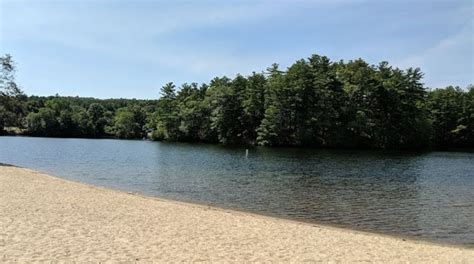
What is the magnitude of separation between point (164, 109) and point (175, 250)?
114992 mm

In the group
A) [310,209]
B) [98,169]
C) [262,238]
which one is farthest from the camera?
[98,169]

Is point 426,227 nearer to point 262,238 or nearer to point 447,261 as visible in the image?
point 447,261

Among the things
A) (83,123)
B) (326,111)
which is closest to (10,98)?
(326,111)

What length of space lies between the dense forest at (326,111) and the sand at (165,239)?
77208 mm

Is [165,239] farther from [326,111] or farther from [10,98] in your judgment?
[326,111]

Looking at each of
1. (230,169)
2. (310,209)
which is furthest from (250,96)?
(310,209)

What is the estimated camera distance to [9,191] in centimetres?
2125

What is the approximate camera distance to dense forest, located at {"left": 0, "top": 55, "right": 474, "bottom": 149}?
9419cm

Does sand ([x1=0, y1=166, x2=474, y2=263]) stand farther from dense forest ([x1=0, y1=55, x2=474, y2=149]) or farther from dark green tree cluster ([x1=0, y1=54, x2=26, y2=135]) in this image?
dense forest ([x1=0, y1=55, x2=474, y2=149])

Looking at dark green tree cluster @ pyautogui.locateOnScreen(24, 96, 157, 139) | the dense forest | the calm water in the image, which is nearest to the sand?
the calm water

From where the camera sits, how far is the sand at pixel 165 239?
10.8 metres

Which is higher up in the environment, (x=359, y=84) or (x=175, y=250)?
(x=359, y=84)

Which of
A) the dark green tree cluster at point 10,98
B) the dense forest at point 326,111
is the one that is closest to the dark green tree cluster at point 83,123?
the dense forest at point 326,111

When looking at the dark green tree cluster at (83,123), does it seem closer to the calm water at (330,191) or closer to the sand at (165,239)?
the calm water at (330,191)
